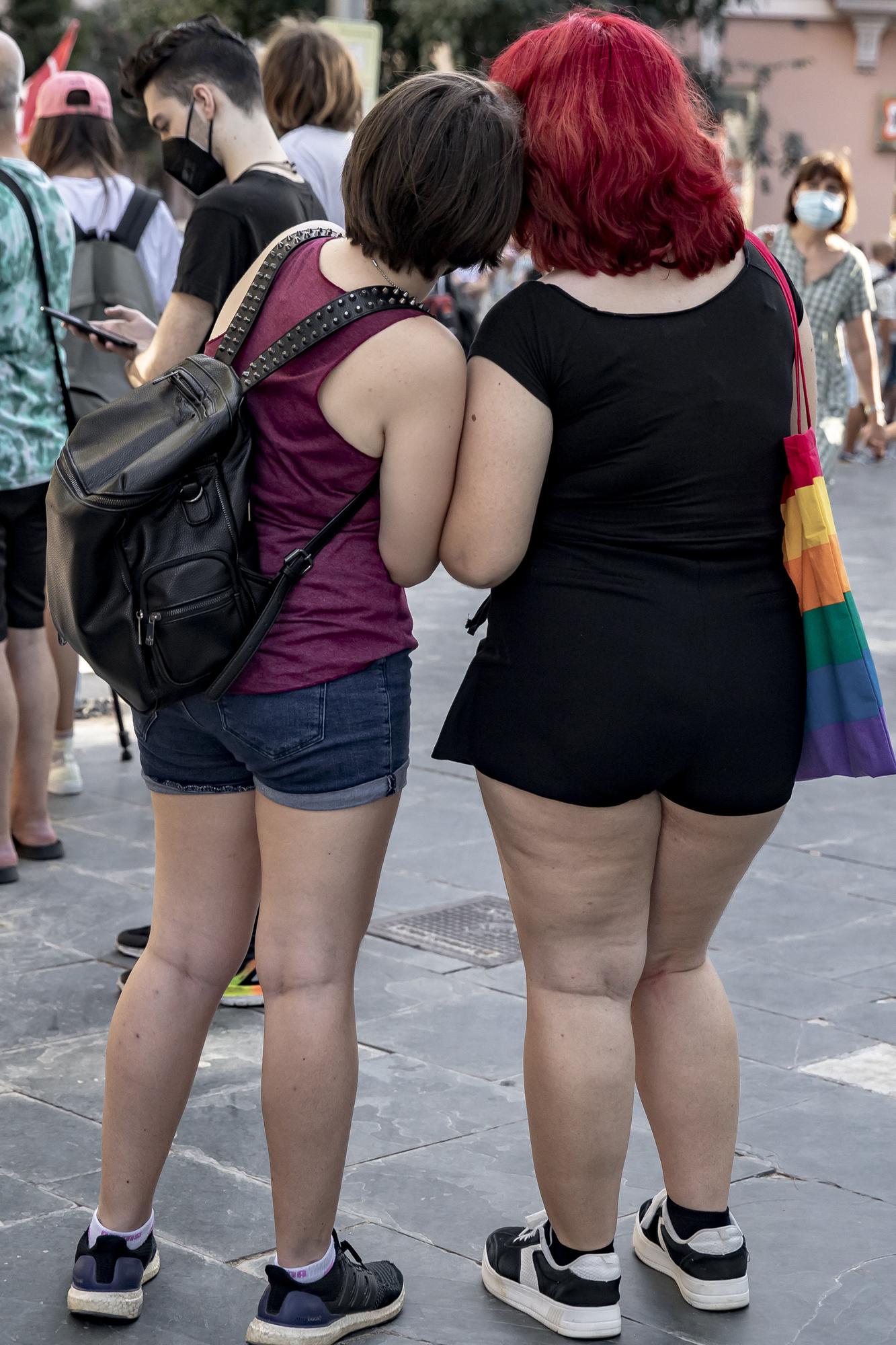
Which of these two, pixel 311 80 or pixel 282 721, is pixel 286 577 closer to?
pixel 282 721

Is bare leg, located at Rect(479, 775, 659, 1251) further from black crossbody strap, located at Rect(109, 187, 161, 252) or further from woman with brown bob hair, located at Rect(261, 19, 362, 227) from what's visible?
black crossbody strap, located at Rect(109, 187, 161, 252)

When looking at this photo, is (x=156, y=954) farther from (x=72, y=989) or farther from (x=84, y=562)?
(x=72, y=989)

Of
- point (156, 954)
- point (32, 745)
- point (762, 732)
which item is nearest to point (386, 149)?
point (762, 732)

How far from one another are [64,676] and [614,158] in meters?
3.73

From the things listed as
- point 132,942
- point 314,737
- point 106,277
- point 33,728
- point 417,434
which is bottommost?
point 132,942

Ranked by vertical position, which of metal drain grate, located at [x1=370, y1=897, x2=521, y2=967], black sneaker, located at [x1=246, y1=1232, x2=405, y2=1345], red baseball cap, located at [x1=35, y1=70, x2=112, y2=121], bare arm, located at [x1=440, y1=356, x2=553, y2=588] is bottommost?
metal drain grate, located at [x1=370, y1=897, x2=521, y2=967]

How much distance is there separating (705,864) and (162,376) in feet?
3.55

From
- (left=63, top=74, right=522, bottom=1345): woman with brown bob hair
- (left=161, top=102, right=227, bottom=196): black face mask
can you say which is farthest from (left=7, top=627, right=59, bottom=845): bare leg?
(left=63, top=74, right=522, bottom=1345): woman with brown bob hair

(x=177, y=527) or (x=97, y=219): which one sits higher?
(x=97, y=219)

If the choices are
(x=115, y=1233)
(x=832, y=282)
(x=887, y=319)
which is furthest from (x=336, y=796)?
(x=887, y=319)

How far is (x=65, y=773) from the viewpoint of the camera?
19.1 feet

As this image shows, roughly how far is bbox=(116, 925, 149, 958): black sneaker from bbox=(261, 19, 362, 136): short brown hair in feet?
7.27

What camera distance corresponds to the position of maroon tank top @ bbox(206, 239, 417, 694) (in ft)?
8.05

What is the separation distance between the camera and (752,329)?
8.34 feet
